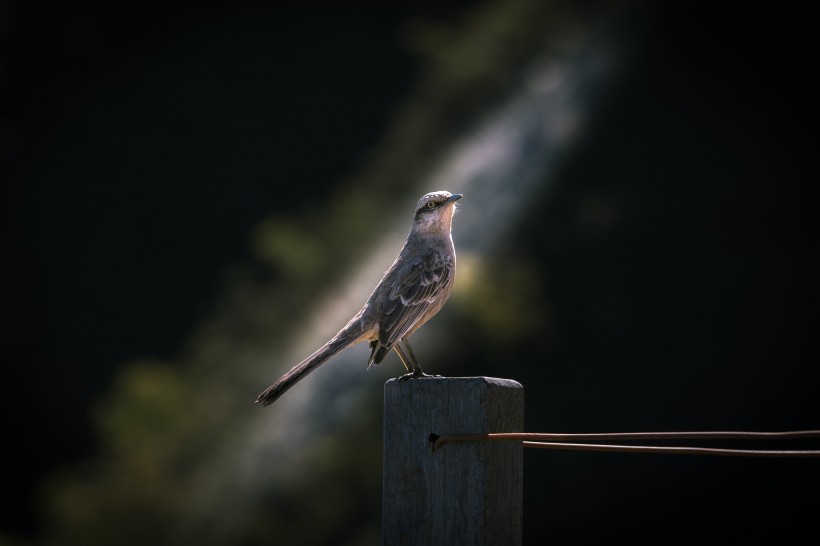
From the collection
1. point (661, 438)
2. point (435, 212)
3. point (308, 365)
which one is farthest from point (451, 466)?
point (435, 212)

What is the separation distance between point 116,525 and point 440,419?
6.81 metres

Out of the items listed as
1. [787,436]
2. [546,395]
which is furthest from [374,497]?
[787,436]

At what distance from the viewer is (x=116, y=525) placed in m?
8.49

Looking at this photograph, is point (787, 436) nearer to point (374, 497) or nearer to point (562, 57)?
point (374, 497)

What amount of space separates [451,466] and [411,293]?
2075 mm

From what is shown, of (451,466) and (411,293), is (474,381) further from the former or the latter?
(411,293)

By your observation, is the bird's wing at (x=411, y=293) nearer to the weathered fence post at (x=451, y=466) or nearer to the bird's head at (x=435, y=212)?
the bird's head at (x=435, y=212)

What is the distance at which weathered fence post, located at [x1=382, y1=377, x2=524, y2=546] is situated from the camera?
2.42m

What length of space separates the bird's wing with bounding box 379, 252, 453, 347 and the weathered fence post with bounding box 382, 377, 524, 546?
5.53 ft

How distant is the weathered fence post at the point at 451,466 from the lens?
7.95ft

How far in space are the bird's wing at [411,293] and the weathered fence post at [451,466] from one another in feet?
5.53

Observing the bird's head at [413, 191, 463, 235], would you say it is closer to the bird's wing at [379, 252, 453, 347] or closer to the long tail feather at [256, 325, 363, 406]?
the bird's wing at [379, 252, 453, 347]

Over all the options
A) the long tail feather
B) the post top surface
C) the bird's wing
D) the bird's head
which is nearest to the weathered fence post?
the post top surface

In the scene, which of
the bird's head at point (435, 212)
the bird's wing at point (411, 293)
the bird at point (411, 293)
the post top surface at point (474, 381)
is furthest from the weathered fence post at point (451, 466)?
the bird's head at point (435, 212)
